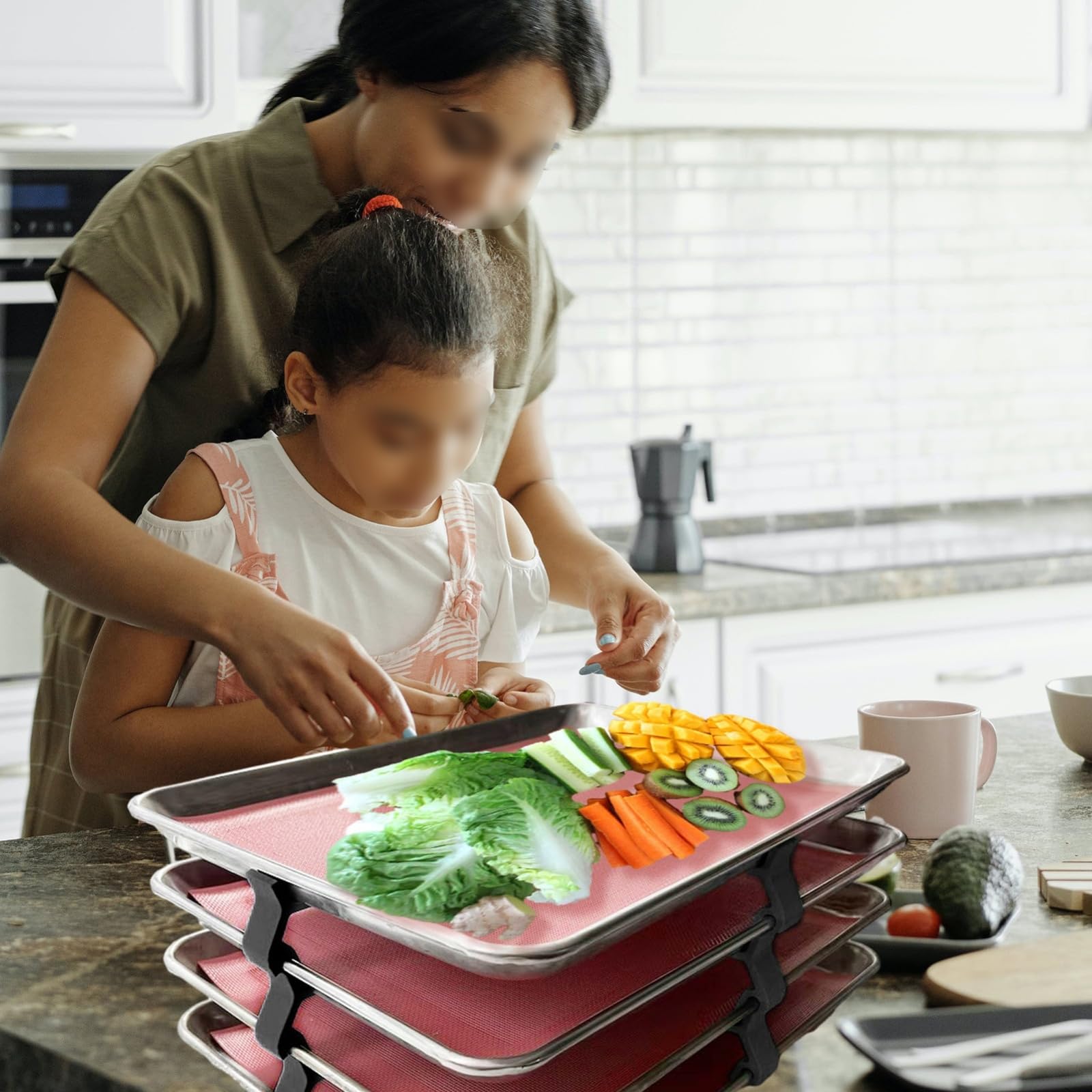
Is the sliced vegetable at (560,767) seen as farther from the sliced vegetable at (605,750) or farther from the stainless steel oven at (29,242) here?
the stainless steel oven at (29,242)

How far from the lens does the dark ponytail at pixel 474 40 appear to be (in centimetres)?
126

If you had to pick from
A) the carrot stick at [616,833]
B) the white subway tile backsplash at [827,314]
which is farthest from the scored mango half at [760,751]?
the white subway tile backsplash at [827,314]

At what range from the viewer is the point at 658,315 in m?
3.04

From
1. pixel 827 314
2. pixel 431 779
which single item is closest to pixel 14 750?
pixel 431 779

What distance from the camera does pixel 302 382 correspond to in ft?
4.23

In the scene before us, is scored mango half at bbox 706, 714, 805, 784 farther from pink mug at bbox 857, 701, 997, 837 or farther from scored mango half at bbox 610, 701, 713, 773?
pink mug at bbox 857, 701, 997, 837

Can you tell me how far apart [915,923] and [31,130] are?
1.93 meters

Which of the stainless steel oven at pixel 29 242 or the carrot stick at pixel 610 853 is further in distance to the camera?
the stainless steel oven at pixel 29 242

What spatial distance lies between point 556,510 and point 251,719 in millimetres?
478

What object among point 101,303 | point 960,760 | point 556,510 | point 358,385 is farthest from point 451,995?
point 556,510

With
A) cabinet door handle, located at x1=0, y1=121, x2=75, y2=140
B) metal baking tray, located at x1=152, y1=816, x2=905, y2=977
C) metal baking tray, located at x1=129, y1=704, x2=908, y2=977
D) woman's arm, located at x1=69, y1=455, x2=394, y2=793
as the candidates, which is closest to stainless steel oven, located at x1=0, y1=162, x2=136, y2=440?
cabinet door handle, located at x1=0, y1=121, x2=75, y2=140

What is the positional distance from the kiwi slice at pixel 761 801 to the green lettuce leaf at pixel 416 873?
7.1 inches

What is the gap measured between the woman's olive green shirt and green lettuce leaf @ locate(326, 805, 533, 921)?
0.71 m

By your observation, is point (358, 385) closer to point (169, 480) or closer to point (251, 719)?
point (169, 480)
